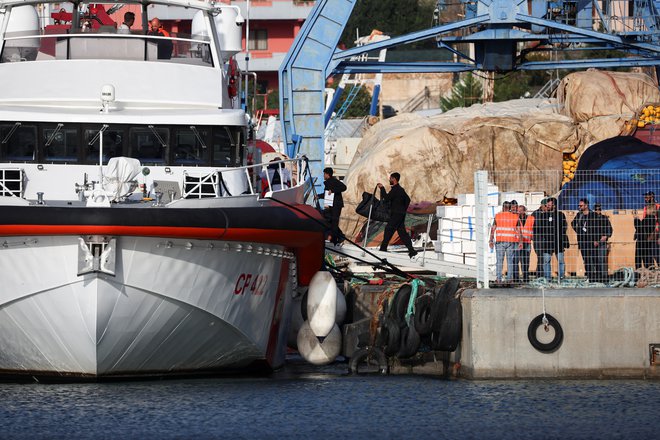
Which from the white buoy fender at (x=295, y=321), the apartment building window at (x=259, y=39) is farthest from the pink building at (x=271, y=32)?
the white buoy fender at (x=295, y=321)

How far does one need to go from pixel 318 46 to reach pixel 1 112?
12013 millimetres

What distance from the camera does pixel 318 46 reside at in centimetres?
2684

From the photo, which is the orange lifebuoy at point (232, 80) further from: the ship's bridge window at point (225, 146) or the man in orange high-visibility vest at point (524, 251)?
the man in orange high-visibility vest at point (524, 251)

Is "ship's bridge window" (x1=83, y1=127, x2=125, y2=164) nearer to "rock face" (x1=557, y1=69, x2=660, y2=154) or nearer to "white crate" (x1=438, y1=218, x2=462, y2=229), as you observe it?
"white crate" (x1=438, y1=218, x2=462, y2=229)

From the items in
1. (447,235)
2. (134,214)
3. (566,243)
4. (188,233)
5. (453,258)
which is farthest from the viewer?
(447,235)

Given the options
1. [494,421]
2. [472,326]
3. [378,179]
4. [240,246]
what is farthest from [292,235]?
[378,179]

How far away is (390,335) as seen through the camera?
54.7 feet

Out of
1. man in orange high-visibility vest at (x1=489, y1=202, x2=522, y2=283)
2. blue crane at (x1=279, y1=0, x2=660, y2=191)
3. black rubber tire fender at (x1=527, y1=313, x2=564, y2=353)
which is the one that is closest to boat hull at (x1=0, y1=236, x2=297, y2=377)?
man in orange high-visibility vest at (x1=489, y1=202, x2=522, y2=283)

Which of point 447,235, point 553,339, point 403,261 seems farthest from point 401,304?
point 447,235

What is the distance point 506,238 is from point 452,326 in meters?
1.55

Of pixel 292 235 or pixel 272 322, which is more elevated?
pixel 292 235

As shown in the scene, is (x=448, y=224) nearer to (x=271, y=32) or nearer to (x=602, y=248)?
(x=602, y=248)

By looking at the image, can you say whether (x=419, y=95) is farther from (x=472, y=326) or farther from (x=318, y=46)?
(x=472, y=326)

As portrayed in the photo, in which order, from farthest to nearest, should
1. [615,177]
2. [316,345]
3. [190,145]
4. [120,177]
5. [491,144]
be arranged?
1. [491,144]
2. [615,177]
3. [316,345]
4. [190,145]
5. [120,177]
